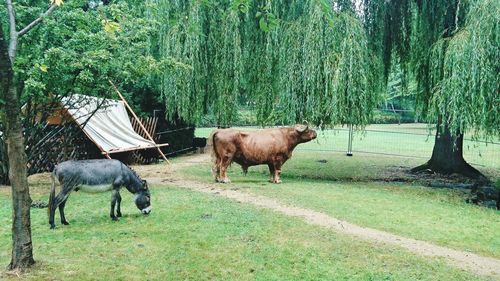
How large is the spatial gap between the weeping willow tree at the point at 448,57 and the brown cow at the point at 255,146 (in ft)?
11.3

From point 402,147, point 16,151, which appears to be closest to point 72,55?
point 16,151

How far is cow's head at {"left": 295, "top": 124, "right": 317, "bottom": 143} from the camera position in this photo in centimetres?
1229

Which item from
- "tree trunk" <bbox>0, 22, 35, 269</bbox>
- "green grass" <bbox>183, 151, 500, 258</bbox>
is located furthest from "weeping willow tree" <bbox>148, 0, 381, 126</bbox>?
"tree trunk" <bbox>0, 22, 35, 269</bbox>

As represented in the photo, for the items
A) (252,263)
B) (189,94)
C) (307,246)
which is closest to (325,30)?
(189,94)

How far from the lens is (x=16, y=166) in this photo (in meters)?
4.93

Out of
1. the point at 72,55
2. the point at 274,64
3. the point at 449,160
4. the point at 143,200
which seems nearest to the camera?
the point at 143,200

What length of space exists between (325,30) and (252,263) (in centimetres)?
781

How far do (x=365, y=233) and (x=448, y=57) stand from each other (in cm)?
536

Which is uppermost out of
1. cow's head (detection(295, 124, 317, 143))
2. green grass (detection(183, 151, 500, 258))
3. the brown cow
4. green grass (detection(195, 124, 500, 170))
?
cow's head (detection(295, 124, 317, 143))

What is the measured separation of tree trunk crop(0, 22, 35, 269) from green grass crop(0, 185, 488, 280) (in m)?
0.28

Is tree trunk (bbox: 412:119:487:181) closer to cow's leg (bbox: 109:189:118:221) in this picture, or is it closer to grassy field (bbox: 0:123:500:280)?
grassy field (bbox: 0:123:500:280)

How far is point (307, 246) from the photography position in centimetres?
668

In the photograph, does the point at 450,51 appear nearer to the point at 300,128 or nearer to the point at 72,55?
the point at 300,128

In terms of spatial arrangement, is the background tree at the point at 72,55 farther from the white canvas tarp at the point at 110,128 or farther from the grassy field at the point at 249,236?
the white canvas tarp at the point at 110,128
